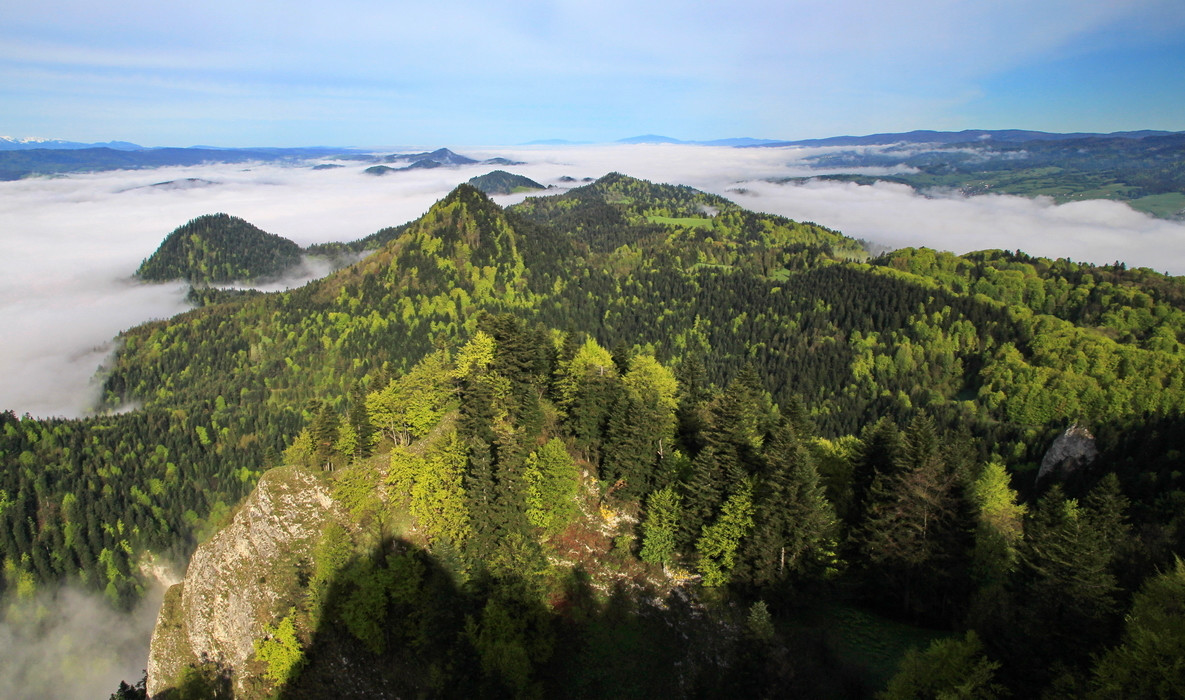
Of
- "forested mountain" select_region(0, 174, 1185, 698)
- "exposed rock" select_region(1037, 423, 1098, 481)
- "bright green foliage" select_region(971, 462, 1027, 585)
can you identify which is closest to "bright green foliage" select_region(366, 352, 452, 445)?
"forested mountain" select_region(0, 174, 1185, 698)

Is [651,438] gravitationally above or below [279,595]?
above

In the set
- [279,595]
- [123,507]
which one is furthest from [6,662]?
[279,595]

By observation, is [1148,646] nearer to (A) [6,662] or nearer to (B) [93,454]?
(A) [6,662]

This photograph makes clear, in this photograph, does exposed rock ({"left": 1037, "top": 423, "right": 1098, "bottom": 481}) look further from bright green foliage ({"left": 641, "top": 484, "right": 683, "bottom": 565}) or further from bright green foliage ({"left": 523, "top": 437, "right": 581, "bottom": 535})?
bright green foliage ({"left": 523, "top": 437, "right": 581, "bottom": 535})

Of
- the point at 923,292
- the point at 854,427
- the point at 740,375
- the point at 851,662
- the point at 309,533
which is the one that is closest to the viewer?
the point at 851,662

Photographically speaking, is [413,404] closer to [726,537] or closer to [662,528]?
[662,528]
